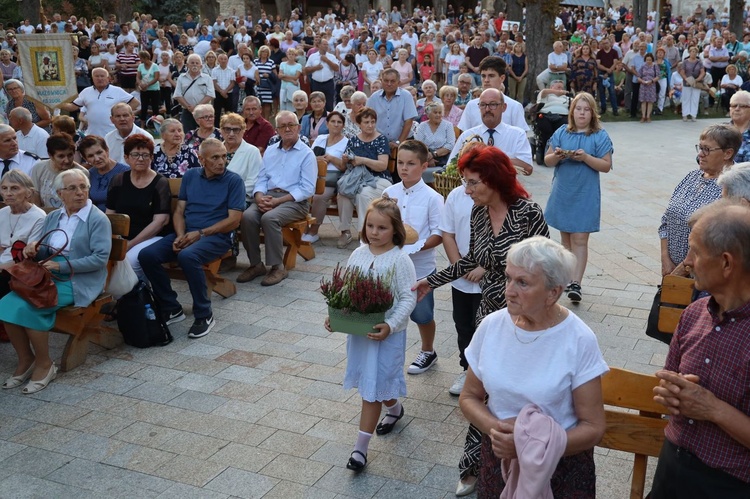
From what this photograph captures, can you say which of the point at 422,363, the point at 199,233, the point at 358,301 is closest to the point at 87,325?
the point at 199,233

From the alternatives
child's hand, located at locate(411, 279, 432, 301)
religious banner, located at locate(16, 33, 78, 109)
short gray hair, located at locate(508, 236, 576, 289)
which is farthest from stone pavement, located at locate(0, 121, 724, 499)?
religious banner, located at locate(16, 33, 78, 109)

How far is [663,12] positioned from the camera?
49.7m

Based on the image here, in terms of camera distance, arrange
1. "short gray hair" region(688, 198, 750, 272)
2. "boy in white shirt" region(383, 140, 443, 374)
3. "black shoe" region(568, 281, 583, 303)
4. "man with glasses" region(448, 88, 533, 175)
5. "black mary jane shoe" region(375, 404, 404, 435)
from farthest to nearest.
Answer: "black shoe" region(568, 281, 583, 303)
"man with glasses" region(448, 88, 533, 175)
"boy in white shirt" region(383, 140, 443, 374)
"black mary jane shoe" region(375, 404, 404, 435)
"short gray hair" region(688, 198, 750, 272)

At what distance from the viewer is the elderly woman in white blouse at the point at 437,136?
35.0 ft

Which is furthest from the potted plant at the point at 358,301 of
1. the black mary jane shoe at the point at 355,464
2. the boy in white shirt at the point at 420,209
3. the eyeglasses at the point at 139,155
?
the eyeglasses at the point at 139,155

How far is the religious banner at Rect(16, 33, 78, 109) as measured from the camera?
14227mm

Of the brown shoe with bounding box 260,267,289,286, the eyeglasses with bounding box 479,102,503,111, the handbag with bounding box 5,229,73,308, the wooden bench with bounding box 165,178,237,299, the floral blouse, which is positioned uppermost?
the eyeglasses with bounding box 479,102,503,111

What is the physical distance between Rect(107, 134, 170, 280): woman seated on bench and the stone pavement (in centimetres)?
83

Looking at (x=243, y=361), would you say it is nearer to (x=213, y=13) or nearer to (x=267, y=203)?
(x=267, y=203)

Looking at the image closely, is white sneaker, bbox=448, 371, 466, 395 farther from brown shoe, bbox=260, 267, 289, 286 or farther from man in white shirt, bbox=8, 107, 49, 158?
man in white shirt, bbox=8, 107, 49, 158

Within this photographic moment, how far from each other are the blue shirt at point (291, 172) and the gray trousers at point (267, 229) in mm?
228

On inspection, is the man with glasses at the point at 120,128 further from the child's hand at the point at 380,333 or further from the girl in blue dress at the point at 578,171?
the child's hand at the point at 380,333

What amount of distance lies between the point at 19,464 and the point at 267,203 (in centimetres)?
420

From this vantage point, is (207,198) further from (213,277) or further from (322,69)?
(322,69)
